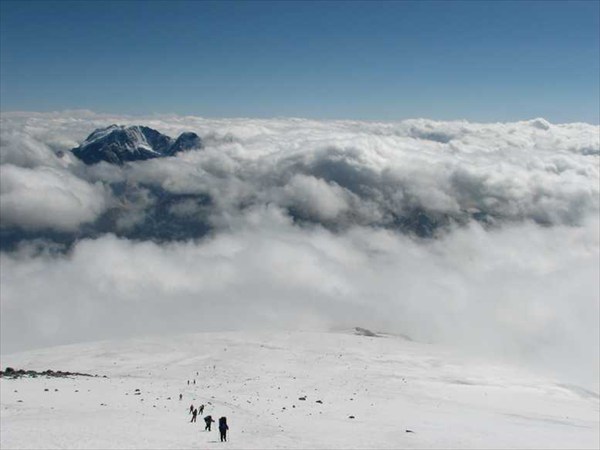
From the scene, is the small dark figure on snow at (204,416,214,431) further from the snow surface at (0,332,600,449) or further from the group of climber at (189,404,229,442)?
the snow surface at (0,332,600,449)

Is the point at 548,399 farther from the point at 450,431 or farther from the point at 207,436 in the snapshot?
the point at 207,436

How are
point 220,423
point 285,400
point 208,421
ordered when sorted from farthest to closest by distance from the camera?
point 285,400 → point 208,421 → point 220,423

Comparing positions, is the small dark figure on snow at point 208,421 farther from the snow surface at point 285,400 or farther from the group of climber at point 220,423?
the snow surface at point 285,400

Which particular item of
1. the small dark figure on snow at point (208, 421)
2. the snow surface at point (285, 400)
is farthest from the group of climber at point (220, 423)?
the snow surface at point (285, 400)

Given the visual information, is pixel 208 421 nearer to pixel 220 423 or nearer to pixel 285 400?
pixel 220 423

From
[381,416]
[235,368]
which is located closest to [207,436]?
[381,416]

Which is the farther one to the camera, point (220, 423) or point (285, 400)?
point (285, 400)

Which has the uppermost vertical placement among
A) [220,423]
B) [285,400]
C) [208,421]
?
[220,423]

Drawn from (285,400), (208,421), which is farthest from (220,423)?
(285,400)

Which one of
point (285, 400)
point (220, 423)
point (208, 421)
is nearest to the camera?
point (220, 423)

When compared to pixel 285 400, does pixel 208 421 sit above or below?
above
